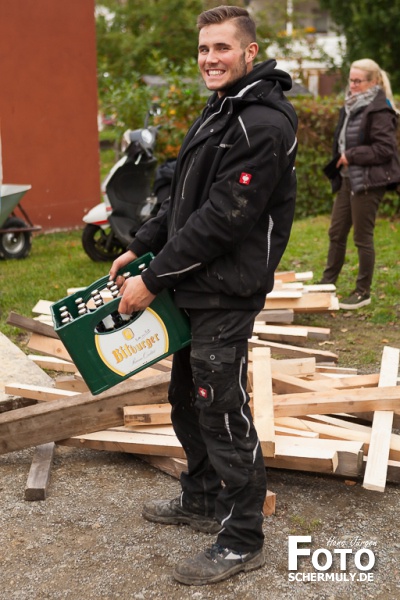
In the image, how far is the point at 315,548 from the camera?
3.77m

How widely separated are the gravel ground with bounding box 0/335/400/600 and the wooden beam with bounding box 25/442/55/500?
49mm

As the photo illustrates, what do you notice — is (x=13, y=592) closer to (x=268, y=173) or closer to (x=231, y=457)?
(x=231, y=457)

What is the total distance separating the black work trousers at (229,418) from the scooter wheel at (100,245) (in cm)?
655

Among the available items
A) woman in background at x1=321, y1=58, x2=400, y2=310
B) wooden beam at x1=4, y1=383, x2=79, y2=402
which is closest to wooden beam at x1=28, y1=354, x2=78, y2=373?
wooden beam at x1=4, y1=383, x2=79, y2=402

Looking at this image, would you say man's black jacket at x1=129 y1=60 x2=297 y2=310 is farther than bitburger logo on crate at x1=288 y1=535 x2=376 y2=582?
No

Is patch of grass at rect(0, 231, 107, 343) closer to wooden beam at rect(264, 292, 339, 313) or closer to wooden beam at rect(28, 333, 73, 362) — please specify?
wooden beam at rect(28, 333, 73, 362)

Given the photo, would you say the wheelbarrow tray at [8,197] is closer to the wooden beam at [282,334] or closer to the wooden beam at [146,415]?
the wooden beam at [282,334]

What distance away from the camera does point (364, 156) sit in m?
7.81

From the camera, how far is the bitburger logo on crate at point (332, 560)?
356 cm

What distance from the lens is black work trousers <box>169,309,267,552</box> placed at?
134 inches

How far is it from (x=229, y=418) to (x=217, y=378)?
190 millimetres

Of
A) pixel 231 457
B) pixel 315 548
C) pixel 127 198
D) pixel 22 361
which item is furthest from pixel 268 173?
pixel 127 198

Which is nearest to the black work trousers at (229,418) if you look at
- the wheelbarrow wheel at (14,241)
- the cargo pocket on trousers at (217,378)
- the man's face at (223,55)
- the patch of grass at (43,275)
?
the cargo pocket on trousers at (217,378)

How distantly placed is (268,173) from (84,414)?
1.92 meters
